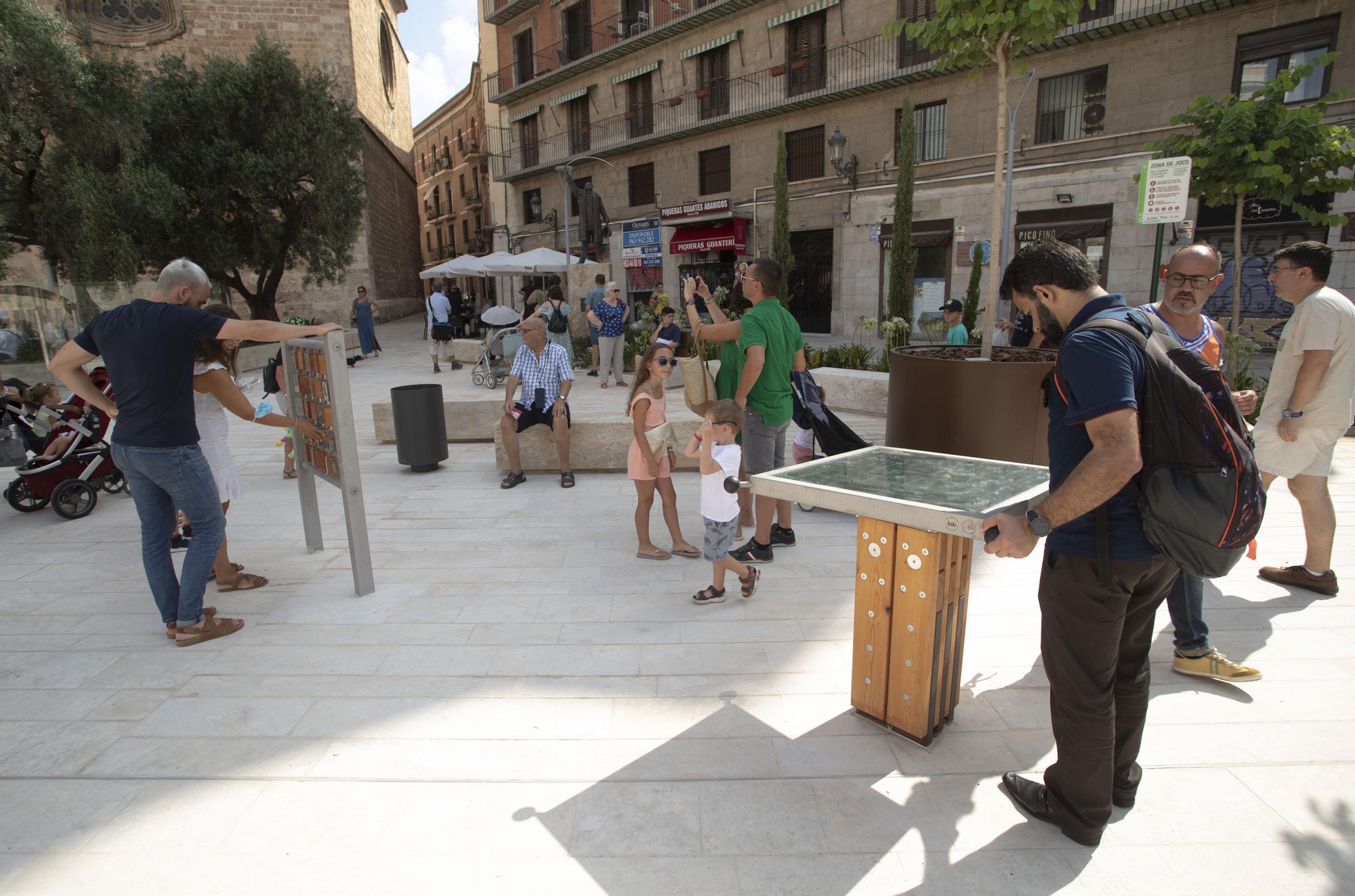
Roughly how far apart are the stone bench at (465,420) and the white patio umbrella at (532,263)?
30.4 ft

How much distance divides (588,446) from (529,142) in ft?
92.8

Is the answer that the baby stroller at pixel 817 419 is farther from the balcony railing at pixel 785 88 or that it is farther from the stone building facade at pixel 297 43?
the stone building facade at pixel 297 43

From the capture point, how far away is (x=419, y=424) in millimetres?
6918

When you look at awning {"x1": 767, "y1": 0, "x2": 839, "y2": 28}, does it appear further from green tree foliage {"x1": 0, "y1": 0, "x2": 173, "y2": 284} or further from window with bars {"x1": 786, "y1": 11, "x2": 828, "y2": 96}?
green tree foliage {"x1": 0, "y1": 0, "x2": 173, "y2": 284}

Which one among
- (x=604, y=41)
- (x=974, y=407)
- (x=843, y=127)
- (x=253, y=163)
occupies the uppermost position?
(x=604, y=41)

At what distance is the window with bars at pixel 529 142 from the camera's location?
31031 mm

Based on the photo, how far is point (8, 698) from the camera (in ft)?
10.6

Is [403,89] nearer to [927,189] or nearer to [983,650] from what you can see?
[927,189]

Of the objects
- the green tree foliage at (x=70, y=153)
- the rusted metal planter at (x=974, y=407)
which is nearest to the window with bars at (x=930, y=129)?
the rusted metal planter at (x=974, y=407)

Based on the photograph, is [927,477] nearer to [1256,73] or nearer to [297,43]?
[1256,73]

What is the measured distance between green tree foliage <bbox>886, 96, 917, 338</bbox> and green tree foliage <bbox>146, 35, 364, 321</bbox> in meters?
14.0

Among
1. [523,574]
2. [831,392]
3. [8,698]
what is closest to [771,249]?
[831,392]

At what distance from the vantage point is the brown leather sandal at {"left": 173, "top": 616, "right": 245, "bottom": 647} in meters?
3.66

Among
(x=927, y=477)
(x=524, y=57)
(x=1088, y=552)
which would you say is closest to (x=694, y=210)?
(x=524, y=57)
